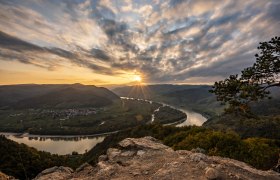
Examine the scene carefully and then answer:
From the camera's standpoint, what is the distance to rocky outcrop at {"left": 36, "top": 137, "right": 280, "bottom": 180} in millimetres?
12516

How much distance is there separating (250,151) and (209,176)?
17149 millimetres

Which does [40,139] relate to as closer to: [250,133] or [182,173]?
[250,133]

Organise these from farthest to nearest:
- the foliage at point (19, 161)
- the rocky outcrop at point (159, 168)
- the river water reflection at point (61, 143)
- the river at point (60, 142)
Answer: the river at point (60, 142), the river water reflection at point (61, 143), the foliage at point (19, 161), the rocky outcrop at point (159, 168)

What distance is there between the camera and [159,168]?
14422 millimetres

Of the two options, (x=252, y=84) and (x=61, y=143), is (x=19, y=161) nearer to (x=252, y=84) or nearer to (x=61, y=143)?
(x=252, y=84)

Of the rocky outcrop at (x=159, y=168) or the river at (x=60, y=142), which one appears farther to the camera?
the river at (x=60, y=142)

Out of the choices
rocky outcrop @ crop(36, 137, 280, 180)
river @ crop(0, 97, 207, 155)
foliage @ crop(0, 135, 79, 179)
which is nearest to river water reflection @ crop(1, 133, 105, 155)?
river @ crop(0, 97, 207, 155)

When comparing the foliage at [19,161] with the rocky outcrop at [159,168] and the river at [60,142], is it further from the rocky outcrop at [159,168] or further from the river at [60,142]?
the river at [60,142]

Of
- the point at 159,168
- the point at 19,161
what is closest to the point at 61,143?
the point at 19,161

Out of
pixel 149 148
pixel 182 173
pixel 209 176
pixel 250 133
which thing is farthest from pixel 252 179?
pixel 250 133

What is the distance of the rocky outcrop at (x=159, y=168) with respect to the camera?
12.5 m

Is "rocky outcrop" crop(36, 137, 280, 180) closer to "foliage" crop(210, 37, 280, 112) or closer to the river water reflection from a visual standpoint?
"foliage" crop(210, 37, 280, 112)

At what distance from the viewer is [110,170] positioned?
585 inches

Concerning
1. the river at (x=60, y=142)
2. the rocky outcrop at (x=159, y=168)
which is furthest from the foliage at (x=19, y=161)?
the river at (x=60, y=142)
